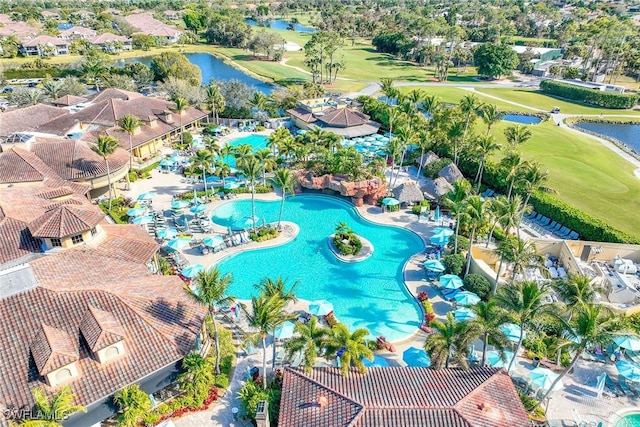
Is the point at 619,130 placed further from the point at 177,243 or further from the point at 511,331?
the point at 177,243

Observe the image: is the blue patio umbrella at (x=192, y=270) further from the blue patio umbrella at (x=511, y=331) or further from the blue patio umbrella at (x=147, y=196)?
the blue patio umbrella at (x=511, y=331)

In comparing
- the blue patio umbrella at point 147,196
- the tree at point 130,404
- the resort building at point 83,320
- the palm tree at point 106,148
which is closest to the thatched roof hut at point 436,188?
the resort building at point 83,320

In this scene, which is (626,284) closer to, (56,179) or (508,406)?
(508,406)

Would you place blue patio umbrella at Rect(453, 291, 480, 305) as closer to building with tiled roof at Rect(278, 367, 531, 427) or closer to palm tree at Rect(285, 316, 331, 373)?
building with tiled roof at Rect(278, 367, 531, 427)

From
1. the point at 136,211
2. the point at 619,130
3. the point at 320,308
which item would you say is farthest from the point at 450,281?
the point at 619,130

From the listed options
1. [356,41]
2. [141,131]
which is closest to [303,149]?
[141,131]
